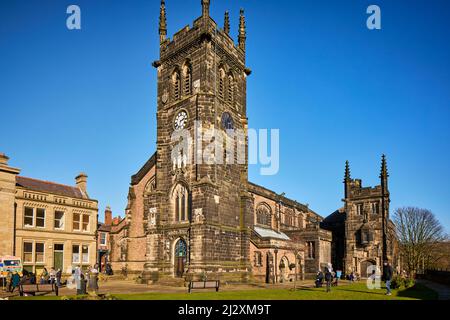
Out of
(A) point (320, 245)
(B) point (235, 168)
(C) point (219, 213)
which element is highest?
(B) point (235, 168)

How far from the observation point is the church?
115 ft

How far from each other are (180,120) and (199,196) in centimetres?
826

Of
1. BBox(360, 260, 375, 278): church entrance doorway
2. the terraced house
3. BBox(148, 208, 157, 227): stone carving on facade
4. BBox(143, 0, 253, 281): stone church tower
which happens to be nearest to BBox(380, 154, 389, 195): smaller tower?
BBox(360, 260, 375, 278): church entrance doorway

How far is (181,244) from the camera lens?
3650 cm

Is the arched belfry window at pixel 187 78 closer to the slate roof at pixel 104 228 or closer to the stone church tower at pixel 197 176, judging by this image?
the stone church tower at pixel 197 176

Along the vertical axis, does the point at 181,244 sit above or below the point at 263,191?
below

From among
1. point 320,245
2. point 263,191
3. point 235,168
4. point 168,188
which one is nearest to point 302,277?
point 320,245

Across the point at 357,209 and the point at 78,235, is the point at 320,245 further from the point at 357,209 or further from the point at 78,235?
the point at 78,235

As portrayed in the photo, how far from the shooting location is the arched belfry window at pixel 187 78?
1542 inches

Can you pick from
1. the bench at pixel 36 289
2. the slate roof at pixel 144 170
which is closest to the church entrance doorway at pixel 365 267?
the slate roof at pixel 144 170

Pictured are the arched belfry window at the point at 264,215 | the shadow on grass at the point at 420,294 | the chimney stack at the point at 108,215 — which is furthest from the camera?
the chimney stack at the point at 108,215

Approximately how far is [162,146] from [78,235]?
1311 cm

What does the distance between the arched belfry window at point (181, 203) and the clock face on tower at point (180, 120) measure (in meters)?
5.64
